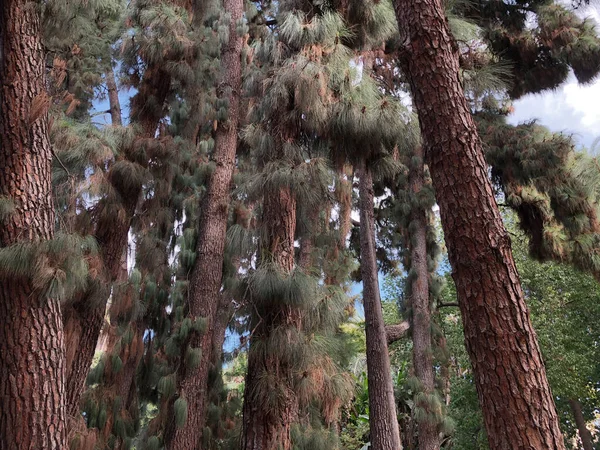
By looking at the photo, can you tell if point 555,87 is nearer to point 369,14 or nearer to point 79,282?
point 369,14

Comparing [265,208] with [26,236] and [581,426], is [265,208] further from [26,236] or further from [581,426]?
[581,426]

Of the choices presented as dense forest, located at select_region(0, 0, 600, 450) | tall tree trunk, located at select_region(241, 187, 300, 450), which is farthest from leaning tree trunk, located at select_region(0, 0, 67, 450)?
tall tree trunk, located at select_region(241, 187, 300, 450)

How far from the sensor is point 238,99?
221 inches

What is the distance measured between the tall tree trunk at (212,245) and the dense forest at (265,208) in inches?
0.8

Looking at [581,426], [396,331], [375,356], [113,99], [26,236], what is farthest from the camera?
[581,426]

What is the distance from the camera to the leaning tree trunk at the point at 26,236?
2.41 metres

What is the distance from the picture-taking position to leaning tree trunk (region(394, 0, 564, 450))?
1.88 meters

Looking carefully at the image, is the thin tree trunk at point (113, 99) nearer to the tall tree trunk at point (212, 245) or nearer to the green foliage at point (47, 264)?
the tall tree trunk at point (212, 245)

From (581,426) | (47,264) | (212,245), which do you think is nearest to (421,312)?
(212,245)

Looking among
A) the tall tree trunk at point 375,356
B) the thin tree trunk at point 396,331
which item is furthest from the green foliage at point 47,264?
the thin tree trunk at point 396,331

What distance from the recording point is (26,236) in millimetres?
2639

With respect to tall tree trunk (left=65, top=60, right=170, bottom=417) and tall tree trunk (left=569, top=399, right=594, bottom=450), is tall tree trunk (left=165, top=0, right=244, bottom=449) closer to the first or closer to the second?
tall tree trunk (left=65, top=60, right=170, bottom=417)

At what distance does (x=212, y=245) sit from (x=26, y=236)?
2.23m

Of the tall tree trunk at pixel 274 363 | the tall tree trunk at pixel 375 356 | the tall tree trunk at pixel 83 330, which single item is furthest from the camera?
the tall tree trunk at pixel 375 356
